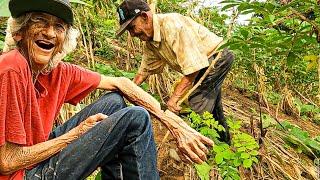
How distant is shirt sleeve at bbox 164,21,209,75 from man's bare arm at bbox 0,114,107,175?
145 cm

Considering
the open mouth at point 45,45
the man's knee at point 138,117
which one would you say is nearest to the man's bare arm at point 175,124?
the man's knee at point 138,117

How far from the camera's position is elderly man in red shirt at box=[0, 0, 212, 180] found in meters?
1.76

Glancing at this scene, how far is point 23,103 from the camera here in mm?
1788

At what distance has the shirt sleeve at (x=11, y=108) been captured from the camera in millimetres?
1707

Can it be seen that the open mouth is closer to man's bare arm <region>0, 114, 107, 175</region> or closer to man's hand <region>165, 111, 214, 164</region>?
man's bare arm <region>0, 114, 107, 175</region>

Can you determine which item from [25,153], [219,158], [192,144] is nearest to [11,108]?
[25,153]

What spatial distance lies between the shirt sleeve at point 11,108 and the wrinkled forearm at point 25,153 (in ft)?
0.16

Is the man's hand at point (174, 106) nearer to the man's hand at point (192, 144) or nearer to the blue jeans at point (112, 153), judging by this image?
the man's hand at point (192, 144)

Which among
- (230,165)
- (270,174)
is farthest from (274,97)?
(230,165)

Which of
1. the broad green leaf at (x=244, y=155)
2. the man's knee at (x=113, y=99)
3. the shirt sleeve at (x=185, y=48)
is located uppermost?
the man's knee at (x=113, y=99)

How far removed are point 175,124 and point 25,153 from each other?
0.83 meters

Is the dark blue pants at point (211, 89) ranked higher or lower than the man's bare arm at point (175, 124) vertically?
lower

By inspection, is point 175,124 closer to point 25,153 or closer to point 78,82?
point 78,82

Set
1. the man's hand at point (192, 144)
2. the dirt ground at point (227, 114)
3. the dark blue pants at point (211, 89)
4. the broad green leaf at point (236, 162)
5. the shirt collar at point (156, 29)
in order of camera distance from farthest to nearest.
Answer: the dark blue pants at point (211, 89)
the shirt collar at point (156, 29)
the dirt ground at point (227, 114)
the broad green leaf at point (236, 162)
the man's hand at point (192, 144)
